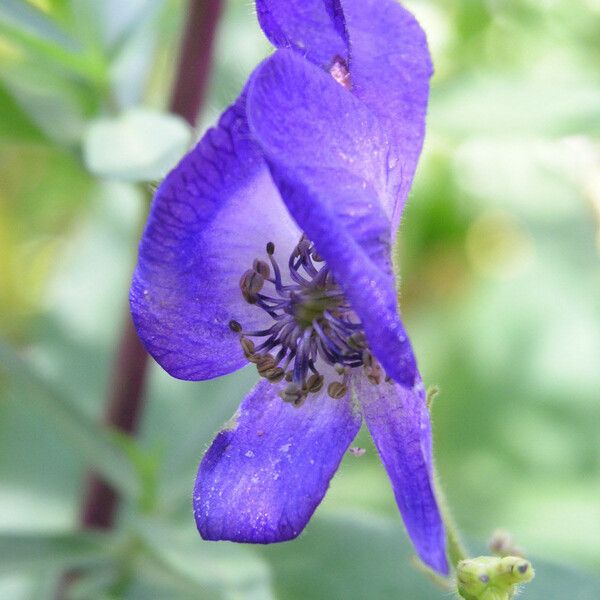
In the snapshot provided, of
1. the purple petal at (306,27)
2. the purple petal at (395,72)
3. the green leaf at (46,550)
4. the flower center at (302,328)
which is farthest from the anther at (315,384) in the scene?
the green leaf at (46,550)

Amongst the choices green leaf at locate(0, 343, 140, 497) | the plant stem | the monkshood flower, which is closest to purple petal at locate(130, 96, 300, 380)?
the monkshood flower

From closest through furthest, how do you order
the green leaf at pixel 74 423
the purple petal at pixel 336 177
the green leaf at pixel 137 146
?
the purple petal at pixel 336 177
the green leaf at pixel 137 146
the green leaf at pixel 74 423

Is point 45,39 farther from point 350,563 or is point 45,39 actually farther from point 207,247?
point 350,563

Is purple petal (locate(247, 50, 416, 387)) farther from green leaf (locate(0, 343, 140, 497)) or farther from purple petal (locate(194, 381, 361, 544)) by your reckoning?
green leaf (locate(0, 343, 140, 497))

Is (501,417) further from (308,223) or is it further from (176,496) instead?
(308,223)

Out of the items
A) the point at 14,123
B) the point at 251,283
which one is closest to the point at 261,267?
the point at 251,283

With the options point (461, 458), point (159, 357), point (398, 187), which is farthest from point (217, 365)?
point (461, 458)

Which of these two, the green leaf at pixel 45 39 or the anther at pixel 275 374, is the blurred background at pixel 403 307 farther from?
the anther at pixel 275 374
